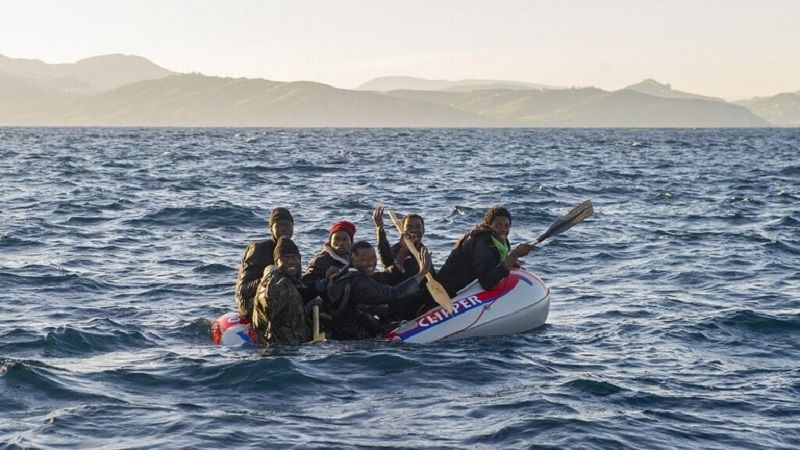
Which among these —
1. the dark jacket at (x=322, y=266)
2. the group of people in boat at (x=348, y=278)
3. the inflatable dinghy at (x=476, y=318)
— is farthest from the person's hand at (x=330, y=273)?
the inflatable dinghy at (x=476, y=318)

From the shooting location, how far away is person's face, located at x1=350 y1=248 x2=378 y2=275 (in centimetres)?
1162

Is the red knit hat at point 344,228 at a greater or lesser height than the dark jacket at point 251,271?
greater

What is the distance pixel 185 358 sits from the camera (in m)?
11.3

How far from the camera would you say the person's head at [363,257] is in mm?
11633

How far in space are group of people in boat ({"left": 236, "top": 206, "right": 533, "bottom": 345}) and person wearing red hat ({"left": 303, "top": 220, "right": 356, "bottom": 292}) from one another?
1 centimetres

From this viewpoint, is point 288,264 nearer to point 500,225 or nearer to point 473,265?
point 473,265

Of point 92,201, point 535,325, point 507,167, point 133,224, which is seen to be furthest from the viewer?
point 507,167

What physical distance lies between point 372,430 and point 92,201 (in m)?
22.7

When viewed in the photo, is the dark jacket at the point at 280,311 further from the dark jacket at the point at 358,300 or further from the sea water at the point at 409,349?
the dark jacket at the point at 358,300

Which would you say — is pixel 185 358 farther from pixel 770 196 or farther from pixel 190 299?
pixel 770 196

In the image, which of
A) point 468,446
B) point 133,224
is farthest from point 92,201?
point 468,446

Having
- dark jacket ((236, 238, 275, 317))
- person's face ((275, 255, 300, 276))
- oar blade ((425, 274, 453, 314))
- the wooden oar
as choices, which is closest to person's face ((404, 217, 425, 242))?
the wooden oar

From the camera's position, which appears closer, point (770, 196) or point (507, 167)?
point (770, 196)

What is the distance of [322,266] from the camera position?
12133mm
